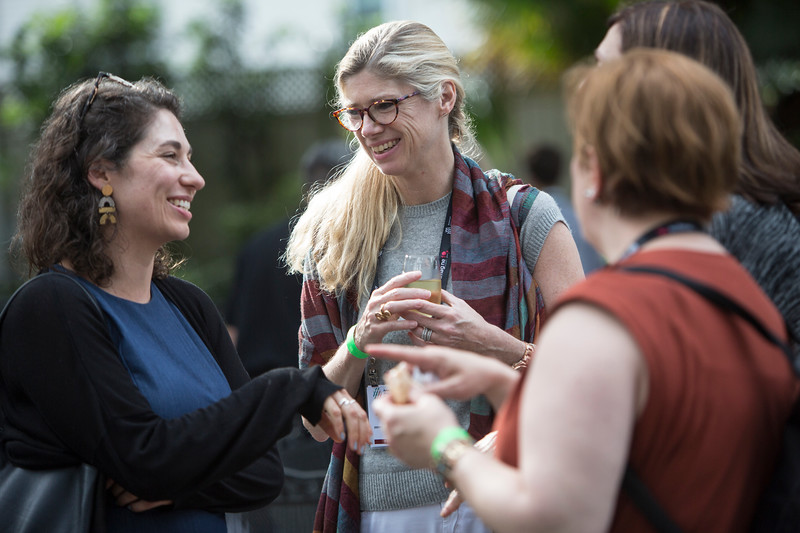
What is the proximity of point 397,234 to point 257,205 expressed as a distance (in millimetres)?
8126

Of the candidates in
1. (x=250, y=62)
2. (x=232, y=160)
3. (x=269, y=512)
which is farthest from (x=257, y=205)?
(x=269, y=512)

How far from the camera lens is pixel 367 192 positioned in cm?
289

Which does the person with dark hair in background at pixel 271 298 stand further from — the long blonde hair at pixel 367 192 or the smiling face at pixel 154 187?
the smiling face at pixel 154 187

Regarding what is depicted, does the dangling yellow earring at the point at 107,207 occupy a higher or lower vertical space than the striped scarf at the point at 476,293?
higher

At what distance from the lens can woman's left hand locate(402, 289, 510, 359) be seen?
2.45 m

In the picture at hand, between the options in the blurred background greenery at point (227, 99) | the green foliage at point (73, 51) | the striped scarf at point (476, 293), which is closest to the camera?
the striped scarf at point (476, 293)

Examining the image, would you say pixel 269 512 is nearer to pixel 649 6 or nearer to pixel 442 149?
pixel 442 149

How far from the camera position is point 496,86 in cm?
1028

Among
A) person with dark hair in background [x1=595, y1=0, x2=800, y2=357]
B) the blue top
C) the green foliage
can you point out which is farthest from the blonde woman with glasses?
the green foliage

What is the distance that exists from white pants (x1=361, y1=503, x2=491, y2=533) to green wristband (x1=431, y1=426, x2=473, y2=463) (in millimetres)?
999

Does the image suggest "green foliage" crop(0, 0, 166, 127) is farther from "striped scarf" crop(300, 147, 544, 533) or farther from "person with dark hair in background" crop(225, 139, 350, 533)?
"striped scarf" crop(300, 147, 544, 533)

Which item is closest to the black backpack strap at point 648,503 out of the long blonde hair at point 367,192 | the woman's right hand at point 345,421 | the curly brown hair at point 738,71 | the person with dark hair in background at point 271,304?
the curly brown hair at point 738,71

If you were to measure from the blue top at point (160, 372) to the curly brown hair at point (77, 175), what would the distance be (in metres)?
0.10

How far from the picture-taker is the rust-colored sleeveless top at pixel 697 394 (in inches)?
56.2
